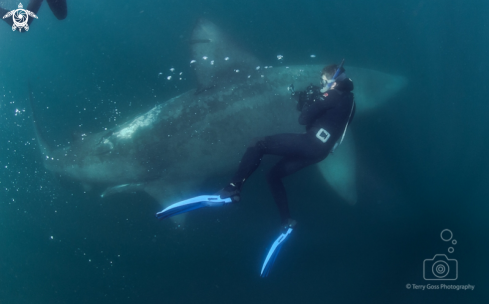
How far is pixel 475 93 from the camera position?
932 centimetres

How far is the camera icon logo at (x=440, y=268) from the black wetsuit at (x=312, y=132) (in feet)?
20.6

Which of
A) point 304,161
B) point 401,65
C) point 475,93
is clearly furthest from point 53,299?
point 475,93

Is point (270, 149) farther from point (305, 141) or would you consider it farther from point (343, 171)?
point (343, 171)

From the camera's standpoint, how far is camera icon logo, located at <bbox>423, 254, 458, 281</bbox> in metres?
8.26

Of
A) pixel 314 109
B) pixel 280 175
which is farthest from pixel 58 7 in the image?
pixel 280 175

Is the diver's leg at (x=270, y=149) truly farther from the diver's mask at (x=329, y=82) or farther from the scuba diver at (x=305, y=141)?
the diver's mask at (x=329, y=82)

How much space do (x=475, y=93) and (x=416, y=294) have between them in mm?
7618

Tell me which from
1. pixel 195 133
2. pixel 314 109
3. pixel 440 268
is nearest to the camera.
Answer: pixel 314 109

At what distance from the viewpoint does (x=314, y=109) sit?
16.0 ft

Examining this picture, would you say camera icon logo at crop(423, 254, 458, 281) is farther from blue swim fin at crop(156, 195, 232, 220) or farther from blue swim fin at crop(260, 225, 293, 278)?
blue swim fin at crop(156, 195, 232, 220)

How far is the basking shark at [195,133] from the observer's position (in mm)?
6672

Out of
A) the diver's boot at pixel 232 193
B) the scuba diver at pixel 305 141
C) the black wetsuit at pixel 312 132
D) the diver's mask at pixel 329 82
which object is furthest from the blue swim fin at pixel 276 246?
the diver's mask at pixel 329 82

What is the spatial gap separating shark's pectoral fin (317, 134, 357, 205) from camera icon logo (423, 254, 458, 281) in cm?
361

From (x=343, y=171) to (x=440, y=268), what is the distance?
4805mm
